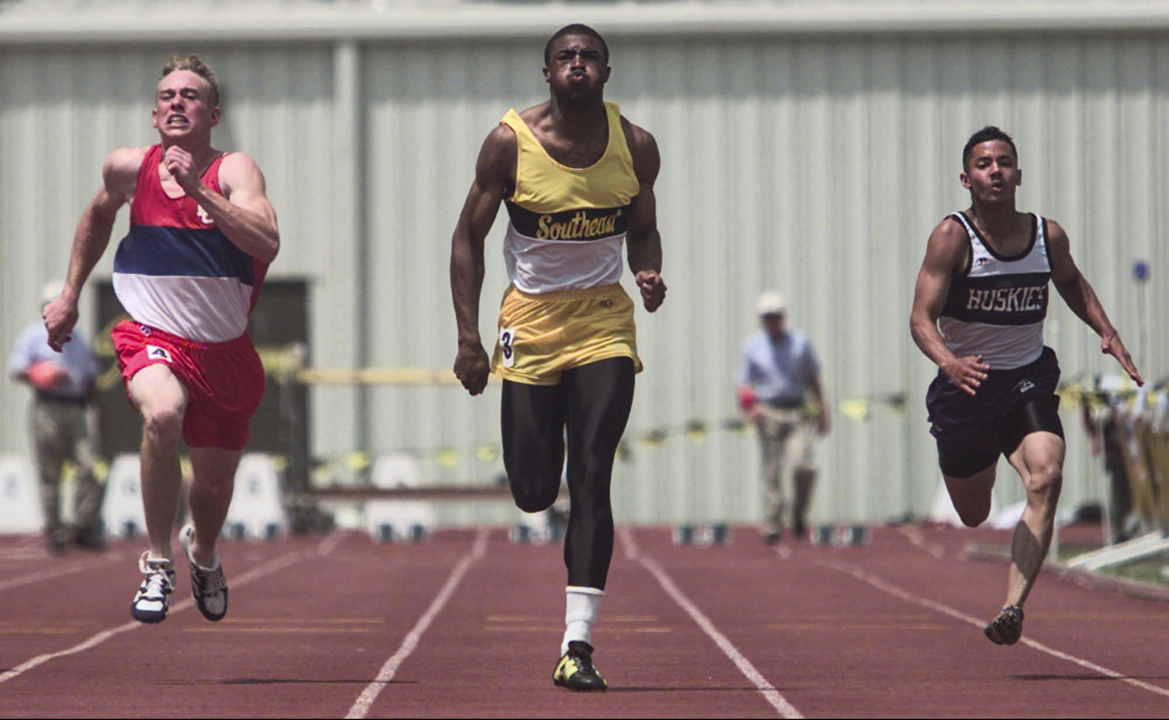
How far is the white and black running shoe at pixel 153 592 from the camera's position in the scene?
7.33 m

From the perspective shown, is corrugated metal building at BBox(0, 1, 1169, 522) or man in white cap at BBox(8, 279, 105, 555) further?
corrugated metal building at BBox(0, 1, 1169, 522)

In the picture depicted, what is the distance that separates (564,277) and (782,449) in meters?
11.7

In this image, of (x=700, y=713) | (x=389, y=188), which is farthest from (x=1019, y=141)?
(x=700, y=713)

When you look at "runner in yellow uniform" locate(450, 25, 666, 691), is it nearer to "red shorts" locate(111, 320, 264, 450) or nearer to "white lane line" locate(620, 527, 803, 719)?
"white lane line" locate(620, 527, 803, 719)

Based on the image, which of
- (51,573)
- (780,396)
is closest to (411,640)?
(51,573)

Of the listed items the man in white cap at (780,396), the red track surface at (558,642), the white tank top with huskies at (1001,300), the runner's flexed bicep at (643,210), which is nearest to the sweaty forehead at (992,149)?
the white tank top with huskies at (1001,300)

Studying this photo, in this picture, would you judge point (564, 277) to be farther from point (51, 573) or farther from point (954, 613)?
point (51, 573)

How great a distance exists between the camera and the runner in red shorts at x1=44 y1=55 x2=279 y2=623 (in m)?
7.62

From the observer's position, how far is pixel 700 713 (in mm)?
6188

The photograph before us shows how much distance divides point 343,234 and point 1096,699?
57.2ft

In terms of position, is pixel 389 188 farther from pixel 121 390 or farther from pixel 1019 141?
pixel 1019 141

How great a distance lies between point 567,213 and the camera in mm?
7266

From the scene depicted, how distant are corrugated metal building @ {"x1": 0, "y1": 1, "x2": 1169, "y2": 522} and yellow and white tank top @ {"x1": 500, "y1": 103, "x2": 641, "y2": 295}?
1584cm

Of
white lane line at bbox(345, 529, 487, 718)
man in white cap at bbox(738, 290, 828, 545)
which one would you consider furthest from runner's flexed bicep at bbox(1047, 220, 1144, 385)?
man in white cap at bbox(738, 290, 828, 545)
